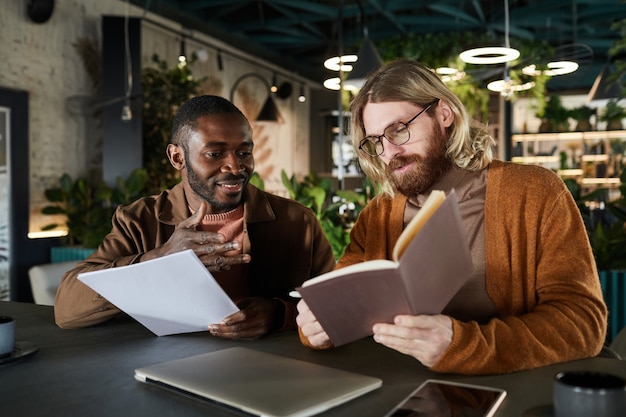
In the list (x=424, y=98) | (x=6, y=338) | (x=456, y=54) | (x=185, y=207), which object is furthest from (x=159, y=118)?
(x=6, y=338)

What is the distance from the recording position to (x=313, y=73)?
12891 mm

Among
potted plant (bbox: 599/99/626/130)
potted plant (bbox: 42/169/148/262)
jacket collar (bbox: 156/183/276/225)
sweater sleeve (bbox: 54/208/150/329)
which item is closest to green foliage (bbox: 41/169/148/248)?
potted plant (bbox: 42/169/148/262)

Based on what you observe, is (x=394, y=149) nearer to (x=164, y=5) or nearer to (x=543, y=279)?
(x=543, y=279)

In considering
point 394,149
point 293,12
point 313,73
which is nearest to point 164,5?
point 293,12

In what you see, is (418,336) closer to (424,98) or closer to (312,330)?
(312,330)

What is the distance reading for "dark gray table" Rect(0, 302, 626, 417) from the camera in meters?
1.09

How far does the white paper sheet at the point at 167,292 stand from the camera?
55.7 inches

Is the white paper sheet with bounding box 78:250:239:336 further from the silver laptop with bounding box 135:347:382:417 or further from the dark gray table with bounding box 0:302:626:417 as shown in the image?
the silver laptop with bounding box 135:347:382:417

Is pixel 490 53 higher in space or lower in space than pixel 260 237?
higher

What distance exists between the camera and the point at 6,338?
1.40 m

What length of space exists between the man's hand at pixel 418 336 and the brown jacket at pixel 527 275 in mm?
24

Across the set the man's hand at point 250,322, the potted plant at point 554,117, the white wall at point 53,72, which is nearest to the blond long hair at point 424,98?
the man's hand at point 250,322

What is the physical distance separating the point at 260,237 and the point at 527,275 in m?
0.87

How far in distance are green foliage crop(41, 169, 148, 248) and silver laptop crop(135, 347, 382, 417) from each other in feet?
14.9
